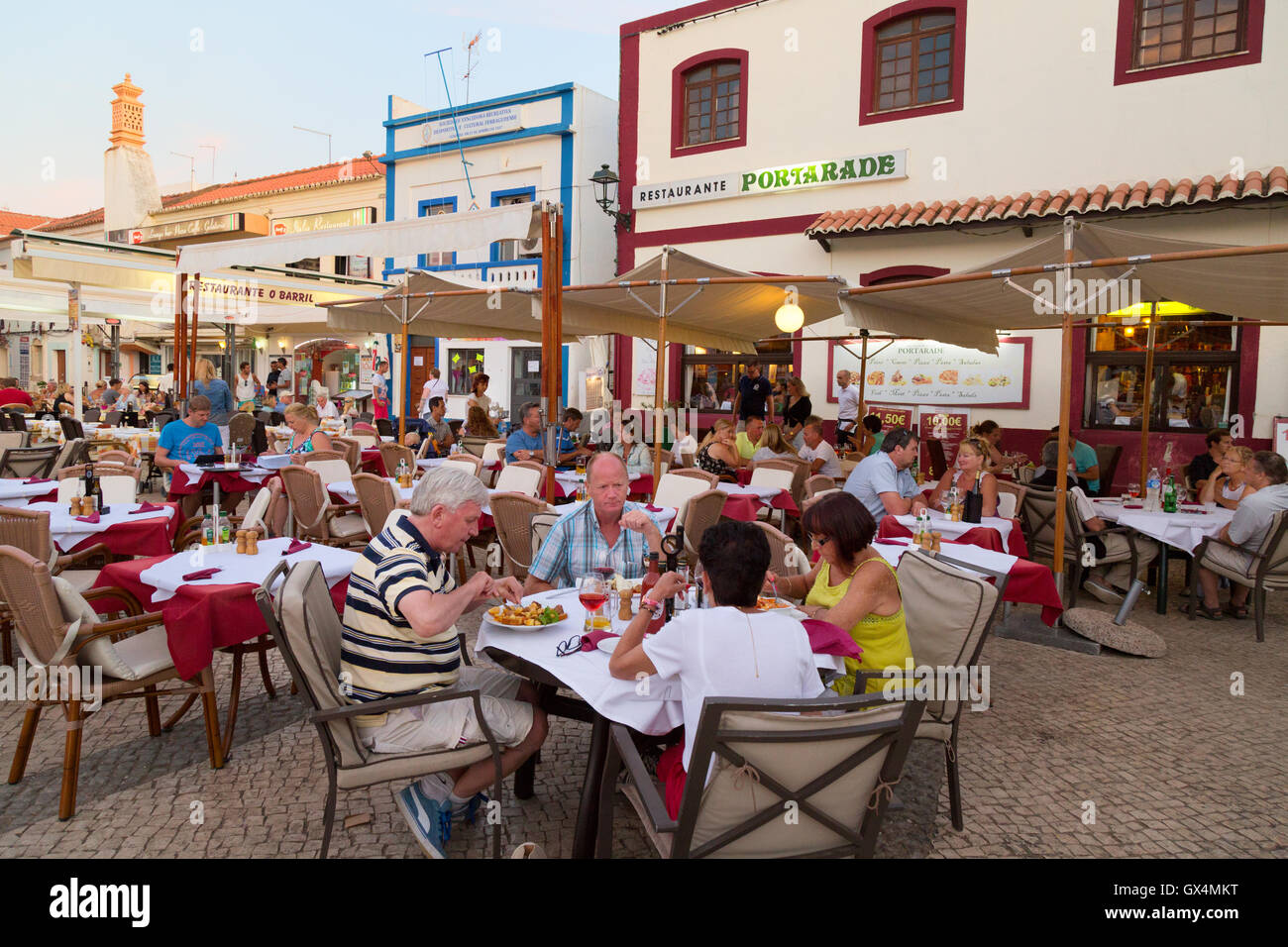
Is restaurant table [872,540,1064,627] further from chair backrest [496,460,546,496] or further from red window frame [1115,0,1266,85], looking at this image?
red window frame [1115,0,1266,85]

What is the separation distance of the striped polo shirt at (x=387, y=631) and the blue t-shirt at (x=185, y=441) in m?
6.03

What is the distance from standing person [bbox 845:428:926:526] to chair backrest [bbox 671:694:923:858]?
376 cm

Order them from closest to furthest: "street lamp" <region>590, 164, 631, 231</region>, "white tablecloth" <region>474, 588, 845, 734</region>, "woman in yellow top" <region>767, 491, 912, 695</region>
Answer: "white tablecloth" <region>474, 588, 845, 734</region> < "woman in yellow top" <region>767, 491, 912, 695</region> < "street lamp" <region>590, 164, 631, 231</region>

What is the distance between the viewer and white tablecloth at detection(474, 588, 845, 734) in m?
2.63

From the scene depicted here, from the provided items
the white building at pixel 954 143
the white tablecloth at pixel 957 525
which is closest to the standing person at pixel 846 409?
the white building at pixel 954 143

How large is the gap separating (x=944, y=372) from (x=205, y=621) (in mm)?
11056

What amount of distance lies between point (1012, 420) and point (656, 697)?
10631 millimetres

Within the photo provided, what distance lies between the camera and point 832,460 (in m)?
8.97

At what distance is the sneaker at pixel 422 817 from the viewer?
289 cm

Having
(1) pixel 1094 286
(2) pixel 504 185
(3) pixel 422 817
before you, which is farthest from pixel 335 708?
(2) pixel 504 185

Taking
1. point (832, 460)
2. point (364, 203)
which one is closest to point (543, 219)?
point (832, 460)

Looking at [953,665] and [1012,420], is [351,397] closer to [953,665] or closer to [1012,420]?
[1012,420]

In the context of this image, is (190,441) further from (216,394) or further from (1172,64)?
(1172,64)

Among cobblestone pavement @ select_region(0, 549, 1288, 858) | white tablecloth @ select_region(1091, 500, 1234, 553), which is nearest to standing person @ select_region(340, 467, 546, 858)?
cobblestone pavement @ select_region(0, 549, 1288, 858)
